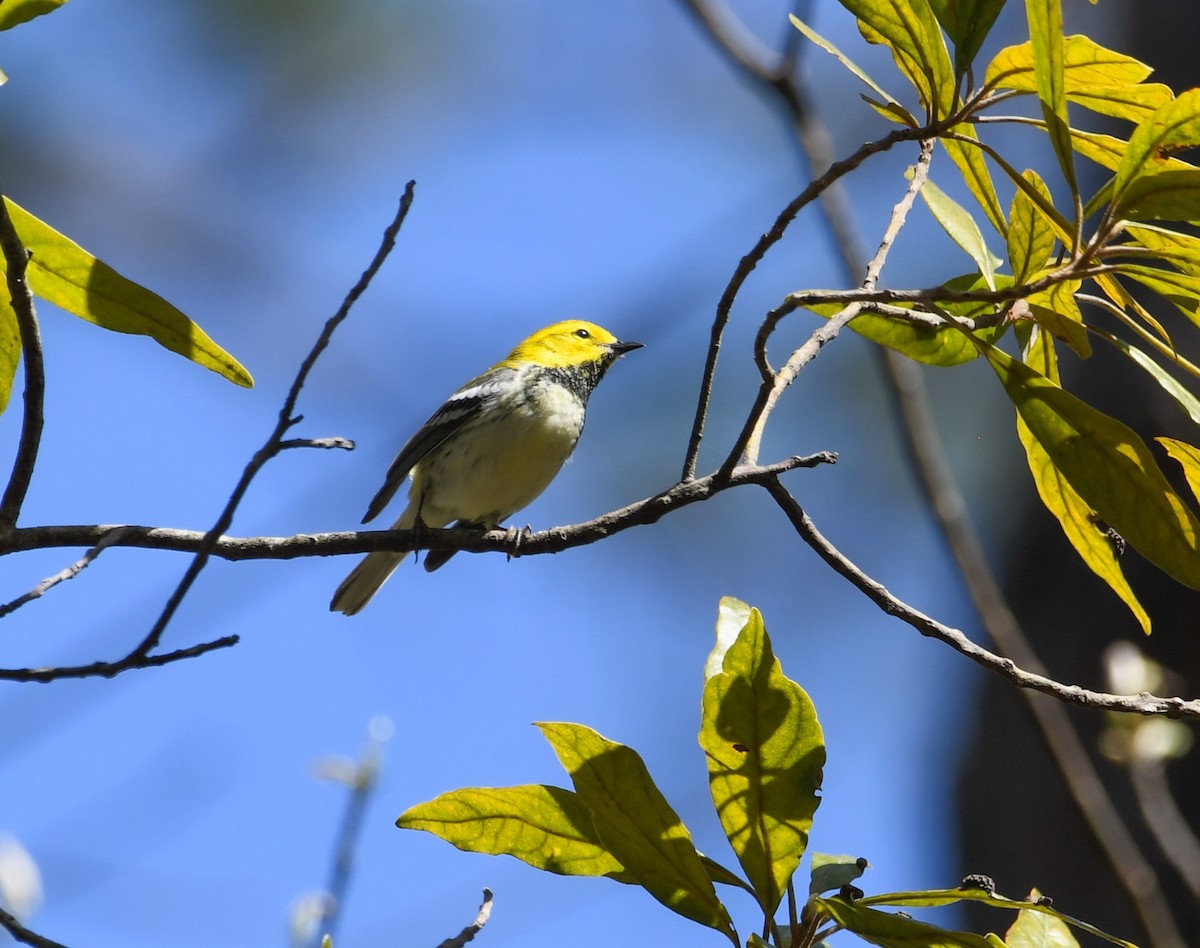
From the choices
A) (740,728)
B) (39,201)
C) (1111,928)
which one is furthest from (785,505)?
(39,201)

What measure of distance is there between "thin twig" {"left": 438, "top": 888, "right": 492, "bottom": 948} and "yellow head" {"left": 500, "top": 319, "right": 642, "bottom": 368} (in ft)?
9.24

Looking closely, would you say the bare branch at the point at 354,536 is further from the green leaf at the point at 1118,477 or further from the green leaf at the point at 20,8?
the green leaf at the point at 20,8

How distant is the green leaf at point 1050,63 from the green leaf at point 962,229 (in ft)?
0.87

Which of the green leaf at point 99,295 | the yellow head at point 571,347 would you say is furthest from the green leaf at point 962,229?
the yellow head at point 571,347

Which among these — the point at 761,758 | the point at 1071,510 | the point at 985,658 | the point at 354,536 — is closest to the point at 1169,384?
the point at 1071,510

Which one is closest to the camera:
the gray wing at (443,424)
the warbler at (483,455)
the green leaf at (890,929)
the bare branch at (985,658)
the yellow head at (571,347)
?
the green leaf at (890,929)

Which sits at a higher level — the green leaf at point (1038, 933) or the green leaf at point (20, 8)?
the green leaf at point (20, 8)

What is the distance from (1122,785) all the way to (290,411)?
364cm

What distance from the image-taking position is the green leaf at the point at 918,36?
157cm

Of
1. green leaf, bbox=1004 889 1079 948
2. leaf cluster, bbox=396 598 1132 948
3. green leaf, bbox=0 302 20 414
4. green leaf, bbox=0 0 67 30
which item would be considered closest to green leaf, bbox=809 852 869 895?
leaf cluster, bbox=396 598 1132 948

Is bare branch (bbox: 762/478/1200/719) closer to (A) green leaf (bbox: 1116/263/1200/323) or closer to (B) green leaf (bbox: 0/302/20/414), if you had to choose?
(A) green leaf (bbox: 1116/263/1200/323)

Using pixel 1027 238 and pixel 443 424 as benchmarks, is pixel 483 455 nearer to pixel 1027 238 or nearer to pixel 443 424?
pixel 443 424

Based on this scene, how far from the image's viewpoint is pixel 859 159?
5.05ft

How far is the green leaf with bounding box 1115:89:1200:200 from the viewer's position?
1.44m
